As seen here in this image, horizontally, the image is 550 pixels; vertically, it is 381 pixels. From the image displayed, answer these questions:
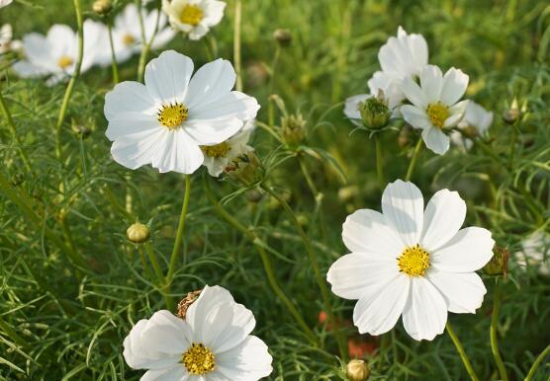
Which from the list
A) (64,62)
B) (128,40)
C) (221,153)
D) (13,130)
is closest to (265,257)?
(221,153)

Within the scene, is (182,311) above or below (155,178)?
below

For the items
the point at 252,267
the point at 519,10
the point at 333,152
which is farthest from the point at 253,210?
the point at 519,10

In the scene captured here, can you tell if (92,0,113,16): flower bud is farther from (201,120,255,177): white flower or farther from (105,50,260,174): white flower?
(201,120,255,177): white flower

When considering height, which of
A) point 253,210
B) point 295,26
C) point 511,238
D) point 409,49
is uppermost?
point 295,26

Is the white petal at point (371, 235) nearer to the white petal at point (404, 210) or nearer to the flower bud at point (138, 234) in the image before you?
the white petal at point (404, 210)

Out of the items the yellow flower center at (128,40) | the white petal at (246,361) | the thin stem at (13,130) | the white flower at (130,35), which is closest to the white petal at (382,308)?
the white petal at (246,361)

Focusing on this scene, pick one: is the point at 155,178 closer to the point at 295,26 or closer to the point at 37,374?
the point at 37,374

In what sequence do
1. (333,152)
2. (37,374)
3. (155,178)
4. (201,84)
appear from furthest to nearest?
(333,152) → (155,178) → (37,374) → (201,84)
